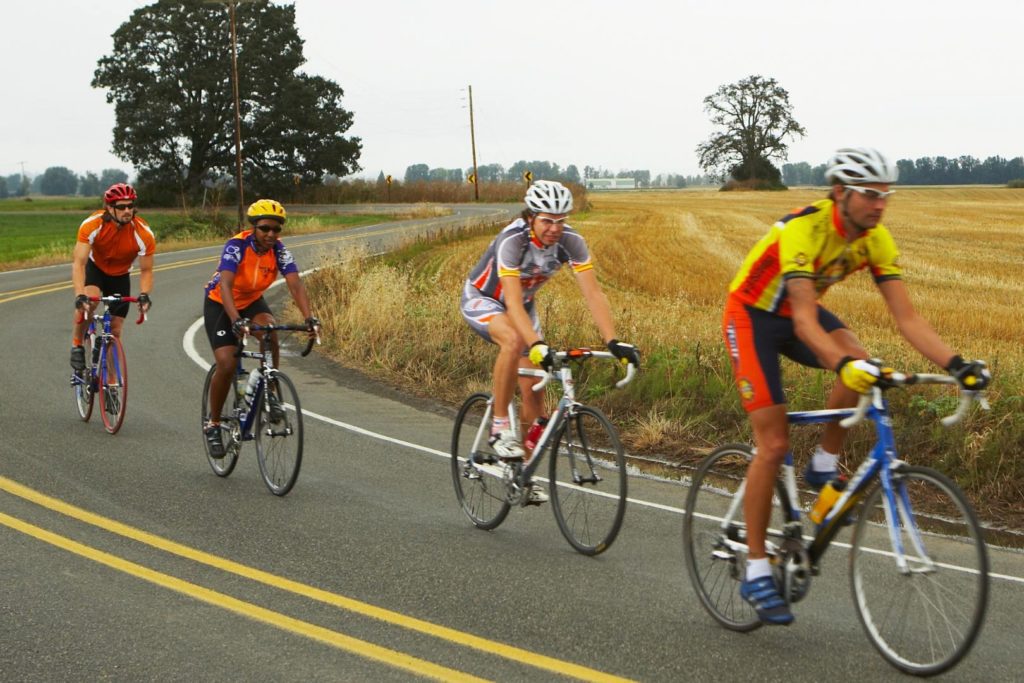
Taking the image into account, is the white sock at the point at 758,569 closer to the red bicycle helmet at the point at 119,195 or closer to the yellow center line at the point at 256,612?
the yellow center line at the point at 256,612

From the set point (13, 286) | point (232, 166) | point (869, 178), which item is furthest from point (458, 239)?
point (232, 166)

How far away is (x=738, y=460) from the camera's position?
19.2 feet

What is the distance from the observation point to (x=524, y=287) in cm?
727

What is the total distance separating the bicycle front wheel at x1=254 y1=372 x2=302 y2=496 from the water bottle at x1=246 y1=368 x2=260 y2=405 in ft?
0.34

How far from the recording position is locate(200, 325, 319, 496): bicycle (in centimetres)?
819

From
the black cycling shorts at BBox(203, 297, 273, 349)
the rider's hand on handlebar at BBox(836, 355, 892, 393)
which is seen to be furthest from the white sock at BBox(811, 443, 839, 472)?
the black cycling shorts at BBox(203, 297, 273, 349)

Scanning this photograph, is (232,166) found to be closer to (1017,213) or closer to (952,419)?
(1017,213)

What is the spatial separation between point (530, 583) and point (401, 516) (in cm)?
164

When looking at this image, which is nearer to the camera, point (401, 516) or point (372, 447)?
point (401, 516)

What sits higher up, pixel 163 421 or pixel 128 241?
pixel 128 241

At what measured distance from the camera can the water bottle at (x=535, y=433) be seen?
701 centimetres

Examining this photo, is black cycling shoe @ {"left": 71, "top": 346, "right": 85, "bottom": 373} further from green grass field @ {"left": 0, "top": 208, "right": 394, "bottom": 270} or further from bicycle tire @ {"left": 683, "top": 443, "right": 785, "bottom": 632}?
green grass field @ {"left": 0, "top": 208, "right": 394, "bottom": 270}

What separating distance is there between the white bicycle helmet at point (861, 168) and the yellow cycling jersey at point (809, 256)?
220mm

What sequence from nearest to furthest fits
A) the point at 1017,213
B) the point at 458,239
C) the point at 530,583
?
1. the point at 530,583
2. the point at 458,239
3. the point at 1017,213
